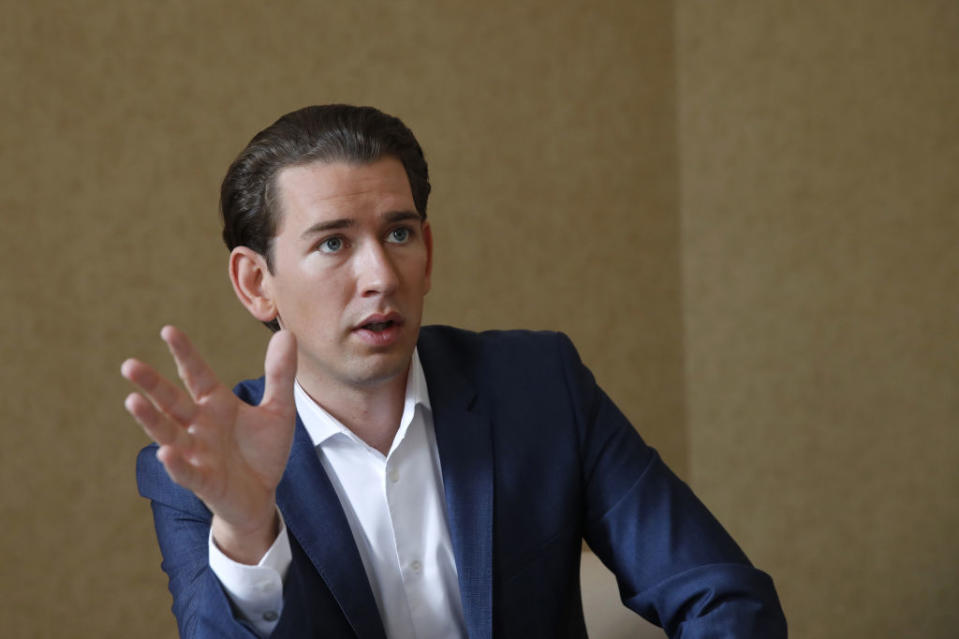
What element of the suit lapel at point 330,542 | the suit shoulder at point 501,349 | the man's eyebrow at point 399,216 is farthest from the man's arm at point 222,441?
the suit shoulder at point 501,349

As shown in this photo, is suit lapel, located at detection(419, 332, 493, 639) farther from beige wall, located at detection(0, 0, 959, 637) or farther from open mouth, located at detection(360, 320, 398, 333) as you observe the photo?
beige wall, located at detection(0, 0, 959, 637)

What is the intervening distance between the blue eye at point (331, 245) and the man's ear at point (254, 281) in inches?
6.1

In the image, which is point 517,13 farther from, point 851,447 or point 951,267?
point 851,447

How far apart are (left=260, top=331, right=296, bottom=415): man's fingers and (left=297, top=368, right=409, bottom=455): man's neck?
411 millimetres

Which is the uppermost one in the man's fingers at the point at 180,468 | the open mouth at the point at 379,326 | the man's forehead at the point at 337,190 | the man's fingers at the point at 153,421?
the man's forehead at the point at 337,190

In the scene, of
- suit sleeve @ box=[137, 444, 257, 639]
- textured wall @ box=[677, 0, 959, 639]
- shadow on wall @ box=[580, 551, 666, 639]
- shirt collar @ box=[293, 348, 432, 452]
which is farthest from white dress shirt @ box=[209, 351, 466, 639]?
textured wall @ box=[677, 0, 959, 639]

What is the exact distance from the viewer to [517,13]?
3168 mm

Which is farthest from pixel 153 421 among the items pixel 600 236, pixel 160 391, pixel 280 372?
pixel 600 236

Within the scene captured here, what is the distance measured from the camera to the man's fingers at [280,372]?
127cm

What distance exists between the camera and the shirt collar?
1682 mm

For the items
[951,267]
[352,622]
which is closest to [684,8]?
[951,267]

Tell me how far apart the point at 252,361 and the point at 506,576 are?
3.83ft

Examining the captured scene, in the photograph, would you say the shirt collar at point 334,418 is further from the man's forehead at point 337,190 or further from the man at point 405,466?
the man's forehead at point 337,190

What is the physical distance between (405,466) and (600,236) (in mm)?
1812
